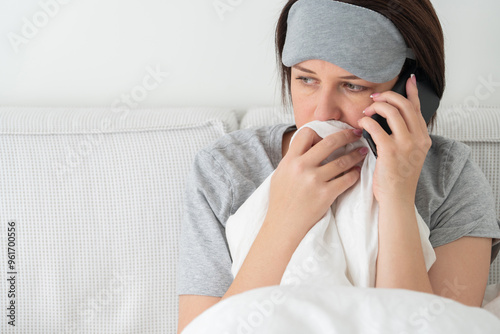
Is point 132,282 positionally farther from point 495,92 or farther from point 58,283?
point 495,92

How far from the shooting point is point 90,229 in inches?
52.1

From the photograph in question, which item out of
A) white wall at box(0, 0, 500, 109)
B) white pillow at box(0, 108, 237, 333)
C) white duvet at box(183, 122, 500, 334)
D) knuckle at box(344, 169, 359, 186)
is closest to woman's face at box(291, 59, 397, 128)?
knuckle at box(344, 169, 359, 186)

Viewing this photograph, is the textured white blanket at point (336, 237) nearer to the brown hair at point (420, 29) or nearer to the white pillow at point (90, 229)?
the brown hair at point (420, 29)

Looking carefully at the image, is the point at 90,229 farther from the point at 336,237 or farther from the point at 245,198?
the point at 336,237

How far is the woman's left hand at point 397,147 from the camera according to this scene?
1.00m

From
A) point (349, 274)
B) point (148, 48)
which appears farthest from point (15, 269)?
point (349, 274)

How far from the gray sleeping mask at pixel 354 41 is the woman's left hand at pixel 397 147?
70 millimetres

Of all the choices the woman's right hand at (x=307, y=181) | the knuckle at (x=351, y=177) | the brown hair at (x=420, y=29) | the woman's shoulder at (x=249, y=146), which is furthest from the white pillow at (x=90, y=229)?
the brown hair at (x=420, y=29)

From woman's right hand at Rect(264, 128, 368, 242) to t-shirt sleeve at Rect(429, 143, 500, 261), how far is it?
0.81ft

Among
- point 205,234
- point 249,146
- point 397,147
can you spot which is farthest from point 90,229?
point 397,147

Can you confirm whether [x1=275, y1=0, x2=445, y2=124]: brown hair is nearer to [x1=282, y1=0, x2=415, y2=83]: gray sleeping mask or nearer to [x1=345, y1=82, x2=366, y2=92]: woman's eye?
[x1=282, y1=0, x2=415, y2=83]: gray sleeping mask

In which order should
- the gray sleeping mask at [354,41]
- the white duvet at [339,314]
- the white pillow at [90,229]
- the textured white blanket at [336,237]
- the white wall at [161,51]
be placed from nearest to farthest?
the white duvet at [339,314]
the textured white blanket at [336,237]
the gray sleeping mask at [354,41]
the white pillow at [90,229]
the white wall at [161,51]

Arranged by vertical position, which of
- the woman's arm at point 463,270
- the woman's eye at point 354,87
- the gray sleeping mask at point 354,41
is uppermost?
the gray sleeping mask at point 354,41

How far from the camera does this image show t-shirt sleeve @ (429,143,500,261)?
3.60ft
